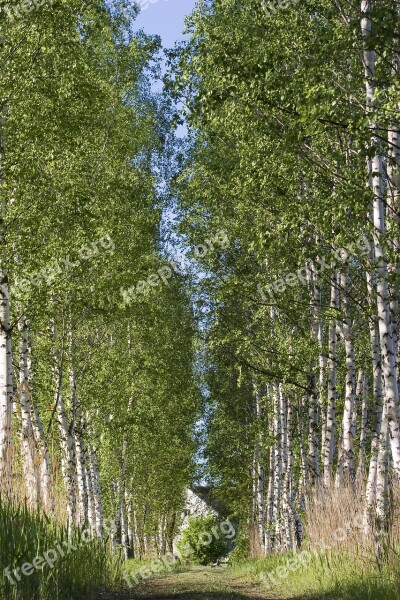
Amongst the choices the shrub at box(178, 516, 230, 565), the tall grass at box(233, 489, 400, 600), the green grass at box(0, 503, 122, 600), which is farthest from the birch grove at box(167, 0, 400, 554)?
the shrub at box(178, 516, 230, 565)

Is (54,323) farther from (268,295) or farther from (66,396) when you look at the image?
(268,295)

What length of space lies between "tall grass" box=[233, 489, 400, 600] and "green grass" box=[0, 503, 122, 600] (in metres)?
2.80

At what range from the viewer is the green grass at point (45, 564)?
763cm

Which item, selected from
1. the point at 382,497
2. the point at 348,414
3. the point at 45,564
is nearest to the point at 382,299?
the point at 382,497

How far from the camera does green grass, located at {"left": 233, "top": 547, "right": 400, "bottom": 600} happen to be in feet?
28.9

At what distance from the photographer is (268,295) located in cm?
1573

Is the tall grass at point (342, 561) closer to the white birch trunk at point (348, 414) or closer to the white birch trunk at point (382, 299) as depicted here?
the white birch trunk at point (348, 414)

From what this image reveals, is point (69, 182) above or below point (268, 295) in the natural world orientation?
above

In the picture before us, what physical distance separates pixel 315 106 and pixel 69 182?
6.85 m

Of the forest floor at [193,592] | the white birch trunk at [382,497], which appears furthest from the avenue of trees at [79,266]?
the white birch trunk at [382,497]

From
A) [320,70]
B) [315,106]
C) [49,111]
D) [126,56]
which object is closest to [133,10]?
[126,56]

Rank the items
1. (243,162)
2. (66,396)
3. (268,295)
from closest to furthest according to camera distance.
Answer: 1. (243,162)
2. (268,295)
3. (66,396)

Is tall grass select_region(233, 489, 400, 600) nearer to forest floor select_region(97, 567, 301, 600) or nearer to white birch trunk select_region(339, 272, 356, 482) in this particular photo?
forest floor select_region(97, 567, 301, 600)

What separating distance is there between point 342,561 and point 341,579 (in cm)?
54
